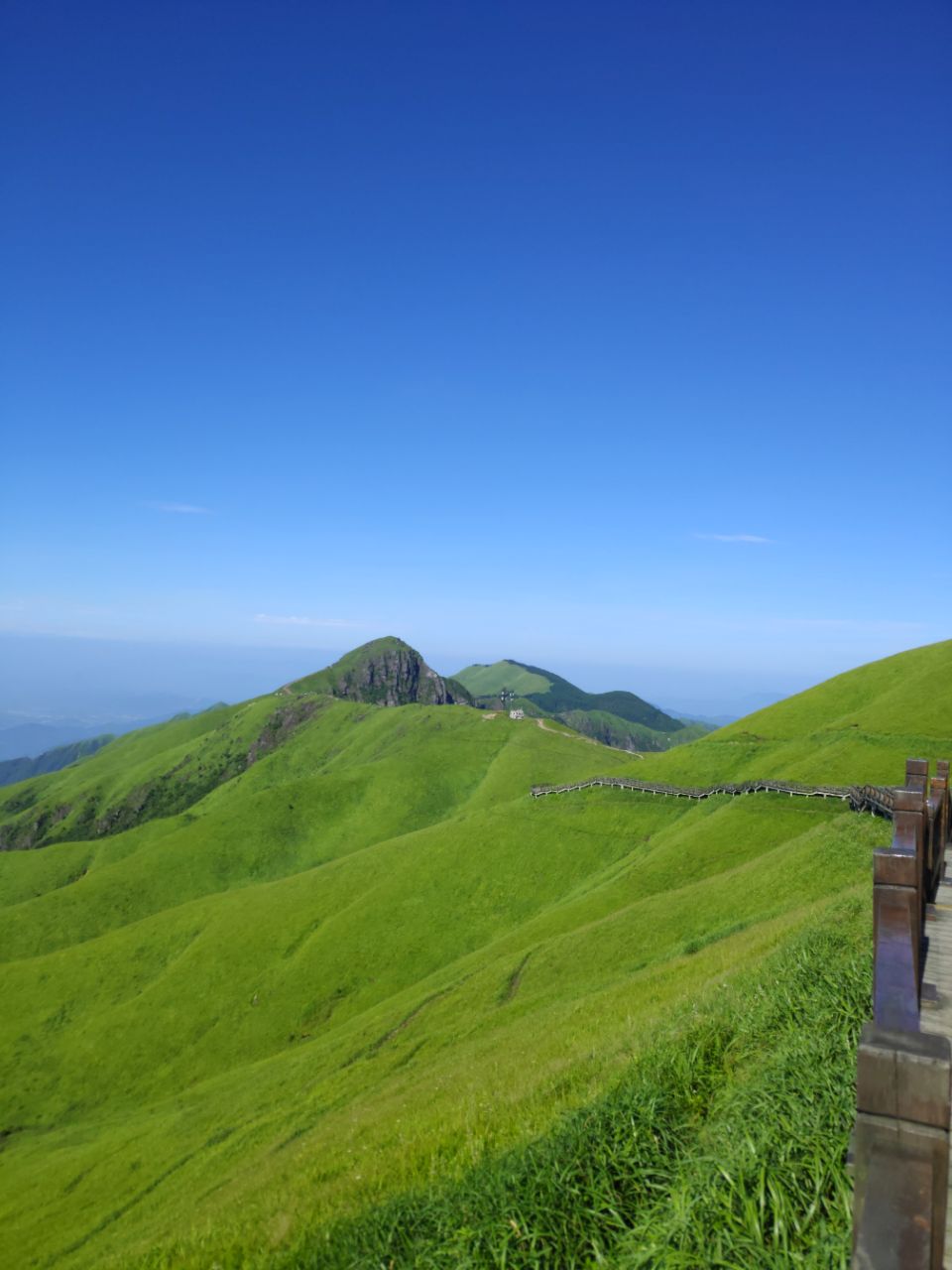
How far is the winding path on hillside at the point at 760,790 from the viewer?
42.1 m

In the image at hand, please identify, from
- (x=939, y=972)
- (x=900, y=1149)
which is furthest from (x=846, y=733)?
(x=900, y=1149)

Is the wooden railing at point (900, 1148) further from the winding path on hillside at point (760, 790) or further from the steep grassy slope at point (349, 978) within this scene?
the winding path on hillside at point (760, 790)

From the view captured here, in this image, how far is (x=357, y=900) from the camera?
282ft

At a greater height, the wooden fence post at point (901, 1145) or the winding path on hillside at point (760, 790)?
the wooden fence post at point (901, 1145)

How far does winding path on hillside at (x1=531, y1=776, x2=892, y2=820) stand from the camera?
1657 inches

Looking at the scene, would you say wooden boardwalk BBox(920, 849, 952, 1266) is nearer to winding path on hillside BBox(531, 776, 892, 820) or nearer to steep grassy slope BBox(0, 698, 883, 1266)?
steep grassy slope BBox(0, 698, 883, 1266)

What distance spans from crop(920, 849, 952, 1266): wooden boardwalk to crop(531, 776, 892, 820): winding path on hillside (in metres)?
25.6

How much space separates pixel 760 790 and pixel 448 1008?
33.9 metres

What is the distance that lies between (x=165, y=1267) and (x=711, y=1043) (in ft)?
36.5

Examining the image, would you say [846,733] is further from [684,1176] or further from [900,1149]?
[900,1149]

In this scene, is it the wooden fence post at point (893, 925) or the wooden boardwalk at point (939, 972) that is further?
the wooden boardwalk at point (939, 972)

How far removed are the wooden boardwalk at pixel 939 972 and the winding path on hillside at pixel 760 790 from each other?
84.0ft

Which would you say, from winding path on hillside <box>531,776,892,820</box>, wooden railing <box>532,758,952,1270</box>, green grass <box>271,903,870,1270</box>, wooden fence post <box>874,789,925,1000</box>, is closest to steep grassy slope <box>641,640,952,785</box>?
winding path on hillside <box>531,776,892,820</box>

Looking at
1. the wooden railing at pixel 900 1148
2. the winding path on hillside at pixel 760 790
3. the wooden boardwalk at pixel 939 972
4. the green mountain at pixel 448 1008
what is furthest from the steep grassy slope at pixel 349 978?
the wooden railing at pixel 900 1148
